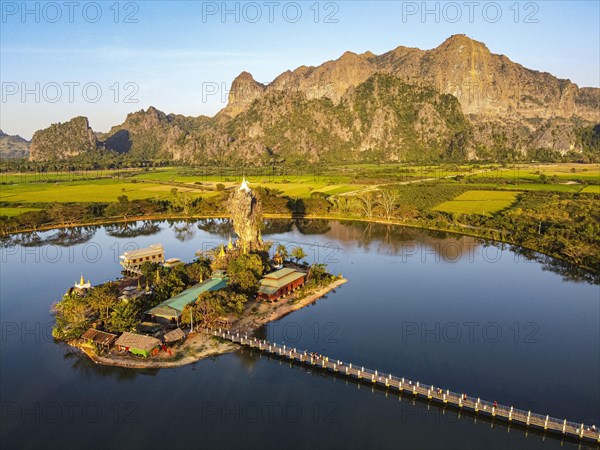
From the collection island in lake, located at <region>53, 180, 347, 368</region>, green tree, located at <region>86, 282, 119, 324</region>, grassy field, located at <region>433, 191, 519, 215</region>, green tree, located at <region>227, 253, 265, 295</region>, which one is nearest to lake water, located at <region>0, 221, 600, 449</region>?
island in lake, located at <region>53, 180, 347, 368</region>

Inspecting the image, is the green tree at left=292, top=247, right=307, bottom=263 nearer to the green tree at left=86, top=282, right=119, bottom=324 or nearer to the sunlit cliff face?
the sunlit cliff face

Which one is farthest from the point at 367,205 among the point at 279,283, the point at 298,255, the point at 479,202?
the point at 279,283

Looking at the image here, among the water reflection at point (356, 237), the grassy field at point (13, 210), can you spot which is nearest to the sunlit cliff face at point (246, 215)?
the water reflection at point (356, 237)

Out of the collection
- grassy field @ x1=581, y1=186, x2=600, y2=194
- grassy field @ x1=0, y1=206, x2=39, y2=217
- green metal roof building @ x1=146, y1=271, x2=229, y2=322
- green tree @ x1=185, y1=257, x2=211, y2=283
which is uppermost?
grassy field @ x1=581, y1=186, x2=600, y2=194

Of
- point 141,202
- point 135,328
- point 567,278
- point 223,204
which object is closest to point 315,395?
point 135,328

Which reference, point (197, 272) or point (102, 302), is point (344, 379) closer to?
point (102, 302)

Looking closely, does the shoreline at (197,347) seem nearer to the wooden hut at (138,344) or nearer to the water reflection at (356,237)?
the wooden hut at (138,344)

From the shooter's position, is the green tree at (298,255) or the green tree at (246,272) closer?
the green tree at (246,272)
